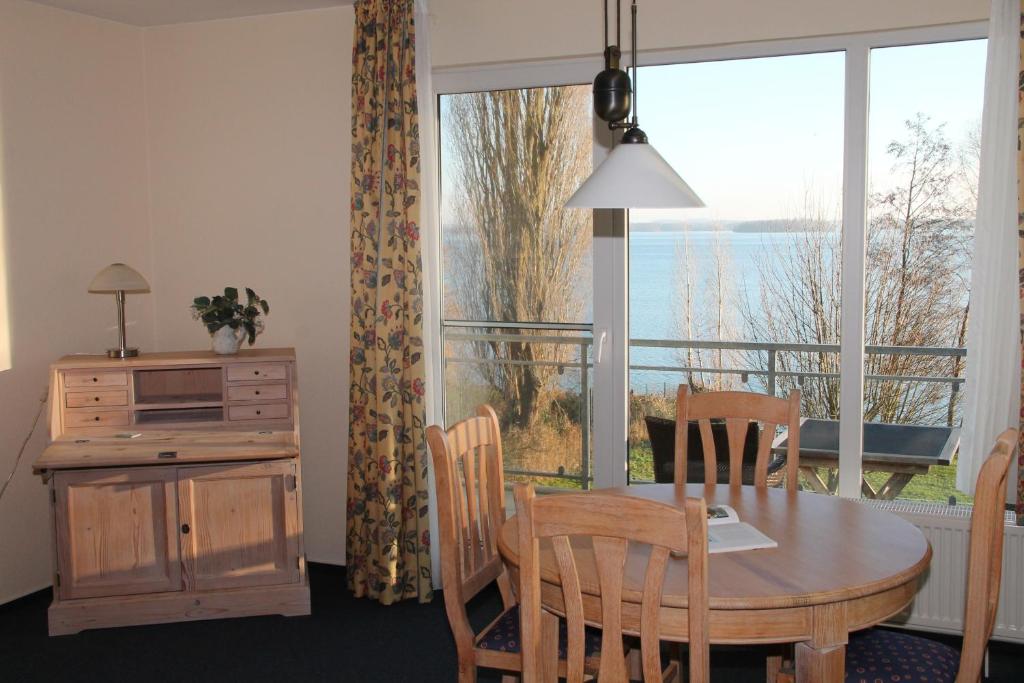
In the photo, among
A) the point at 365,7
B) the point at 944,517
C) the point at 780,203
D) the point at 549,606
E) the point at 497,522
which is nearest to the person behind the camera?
the point at 549,606

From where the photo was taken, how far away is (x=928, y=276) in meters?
3.72

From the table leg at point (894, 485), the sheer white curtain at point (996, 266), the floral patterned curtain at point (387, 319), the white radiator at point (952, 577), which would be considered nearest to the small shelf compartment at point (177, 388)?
the floral patterned curtain at point (387, 319)

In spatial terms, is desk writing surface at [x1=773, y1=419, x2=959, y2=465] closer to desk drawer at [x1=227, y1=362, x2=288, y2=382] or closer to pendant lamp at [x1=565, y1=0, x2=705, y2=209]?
pendant lamp at [x1=565, y1=0, x2=705, y2=209]

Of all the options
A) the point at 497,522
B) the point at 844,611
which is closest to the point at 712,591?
the point at 844,611

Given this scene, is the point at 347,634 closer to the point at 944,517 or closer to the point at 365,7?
the point at 944,517

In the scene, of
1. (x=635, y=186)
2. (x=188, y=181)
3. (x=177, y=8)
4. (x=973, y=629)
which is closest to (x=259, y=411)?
(x=188, y=181)

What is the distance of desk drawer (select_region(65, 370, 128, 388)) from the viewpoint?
4.15 m

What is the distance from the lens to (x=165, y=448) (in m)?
3.94

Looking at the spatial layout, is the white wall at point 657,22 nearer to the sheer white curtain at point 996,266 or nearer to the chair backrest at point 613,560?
the sheer white curtain at point 996,266

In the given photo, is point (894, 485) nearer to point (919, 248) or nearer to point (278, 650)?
point (919, 248)

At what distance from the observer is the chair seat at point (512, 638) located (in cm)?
264

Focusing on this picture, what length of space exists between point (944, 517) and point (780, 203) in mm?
1348

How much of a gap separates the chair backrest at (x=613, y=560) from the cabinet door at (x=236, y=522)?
2.04 meters

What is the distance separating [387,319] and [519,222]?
720mm
